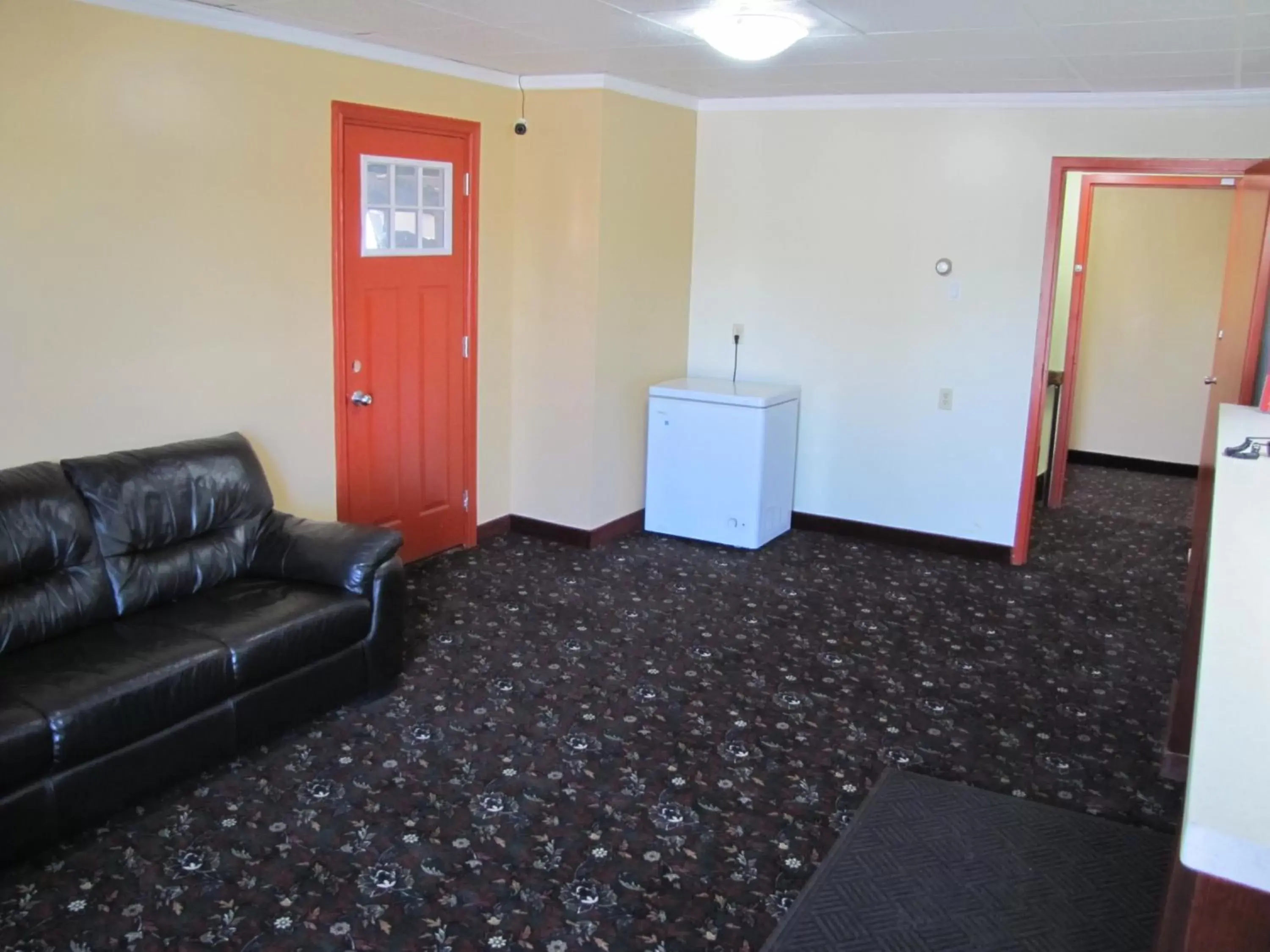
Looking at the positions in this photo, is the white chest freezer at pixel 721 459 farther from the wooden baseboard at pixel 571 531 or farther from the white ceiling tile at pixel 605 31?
the white ceiling tile at pixel 605 31

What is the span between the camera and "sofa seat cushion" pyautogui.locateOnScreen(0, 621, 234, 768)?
9.21ft

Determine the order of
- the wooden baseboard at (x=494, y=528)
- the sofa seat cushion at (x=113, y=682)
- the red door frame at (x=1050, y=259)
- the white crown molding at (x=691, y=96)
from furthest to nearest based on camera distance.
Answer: the wooden baseboard at (x=494, y=528) → the red door frame at (x=1050, y=259) → the white crown molding at (x=691, y=96) → the sofa seat cushion at (x=113, y=682)

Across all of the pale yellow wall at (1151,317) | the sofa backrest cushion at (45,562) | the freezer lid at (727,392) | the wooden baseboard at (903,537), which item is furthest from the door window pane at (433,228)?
the pale yellow wall at (1151,317)

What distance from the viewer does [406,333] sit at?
506 centimetres

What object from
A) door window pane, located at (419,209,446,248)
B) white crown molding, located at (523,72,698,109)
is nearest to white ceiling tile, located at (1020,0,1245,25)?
white crown molding, located at (523,72,698,109)

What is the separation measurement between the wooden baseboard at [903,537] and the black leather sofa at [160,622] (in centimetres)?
284

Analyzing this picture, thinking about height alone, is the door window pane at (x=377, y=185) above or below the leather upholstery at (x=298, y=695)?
above

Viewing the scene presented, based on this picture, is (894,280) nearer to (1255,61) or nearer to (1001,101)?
(1001,101)

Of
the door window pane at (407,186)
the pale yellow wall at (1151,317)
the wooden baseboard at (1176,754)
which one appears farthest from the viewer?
the pale yellow wall at (1151,317)

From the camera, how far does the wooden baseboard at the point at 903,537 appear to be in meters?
5.77

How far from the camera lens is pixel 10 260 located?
3428 millimetres

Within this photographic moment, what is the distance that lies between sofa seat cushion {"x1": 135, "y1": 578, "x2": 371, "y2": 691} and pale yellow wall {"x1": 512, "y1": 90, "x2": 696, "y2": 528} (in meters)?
2.17

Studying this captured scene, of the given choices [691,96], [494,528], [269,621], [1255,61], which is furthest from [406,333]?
[1255,61]

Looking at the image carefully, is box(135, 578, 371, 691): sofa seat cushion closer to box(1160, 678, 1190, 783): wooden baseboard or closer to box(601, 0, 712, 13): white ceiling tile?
box(601, 0, 712, 13): white ceiling tile
